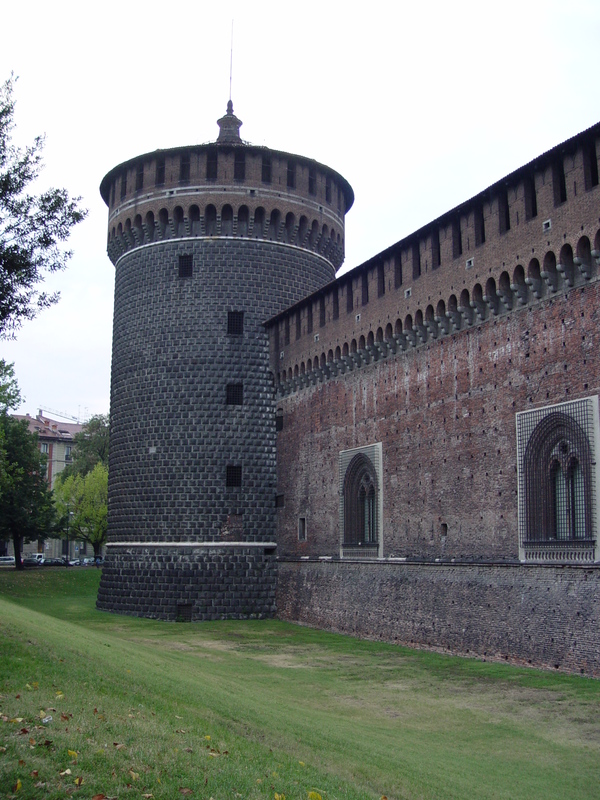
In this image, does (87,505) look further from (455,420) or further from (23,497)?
(455,420)

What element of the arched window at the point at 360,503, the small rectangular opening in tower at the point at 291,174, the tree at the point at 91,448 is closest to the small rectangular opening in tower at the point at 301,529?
the arched window at the point at 360,503

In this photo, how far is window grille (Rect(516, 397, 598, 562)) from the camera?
1766 centimetres

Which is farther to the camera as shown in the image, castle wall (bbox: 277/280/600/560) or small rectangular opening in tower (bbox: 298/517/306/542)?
small rectangular opening in tower (bbox: 298/517/306/542)

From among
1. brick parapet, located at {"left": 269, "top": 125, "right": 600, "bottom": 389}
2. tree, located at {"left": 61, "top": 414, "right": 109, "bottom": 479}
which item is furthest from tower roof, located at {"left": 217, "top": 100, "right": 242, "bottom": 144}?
tree, located at {"left": 61, "top": 414, "right": 109, "bottom": 479}

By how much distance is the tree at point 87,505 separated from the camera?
57500 millimetres

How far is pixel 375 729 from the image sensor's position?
43.4 feet

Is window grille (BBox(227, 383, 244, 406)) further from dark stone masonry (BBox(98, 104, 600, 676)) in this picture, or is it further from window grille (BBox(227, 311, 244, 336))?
window grille (BBox(227, 311, 244, 336))

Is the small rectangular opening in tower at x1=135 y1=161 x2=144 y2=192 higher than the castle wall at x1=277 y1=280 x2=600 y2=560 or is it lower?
higher

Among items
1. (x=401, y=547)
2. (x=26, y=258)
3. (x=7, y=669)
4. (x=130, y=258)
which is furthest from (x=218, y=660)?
(x=130, y=258)

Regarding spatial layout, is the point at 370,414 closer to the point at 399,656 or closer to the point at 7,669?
the point at 399,656

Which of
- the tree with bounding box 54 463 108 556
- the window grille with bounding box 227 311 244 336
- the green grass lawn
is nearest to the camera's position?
the green grass lawn

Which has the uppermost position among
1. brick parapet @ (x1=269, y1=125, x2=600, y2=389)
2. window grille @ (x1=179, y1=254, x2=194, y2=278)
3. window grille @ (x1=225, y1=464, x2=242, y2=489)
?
window grille @ (x1=179, y1=254, x2=194, y2=278)

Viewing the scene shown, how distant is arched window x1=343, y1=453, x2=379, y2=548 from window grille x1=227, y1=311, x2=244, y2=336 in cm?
752

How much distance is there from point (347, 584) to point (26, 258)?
15617 mm
